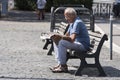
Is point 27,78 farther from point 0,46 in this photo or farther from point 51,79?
point 0,46

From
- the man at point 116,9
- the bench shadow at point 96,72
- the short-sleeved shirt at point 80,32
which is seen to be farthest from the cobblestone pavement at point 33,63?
the man at point 116,9

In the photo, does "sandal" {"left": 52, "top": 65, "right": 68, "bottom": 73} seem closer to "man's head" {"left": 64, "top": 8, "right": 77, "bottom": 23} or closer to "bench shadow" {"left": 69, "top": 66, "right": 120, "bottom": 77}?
"bench shadow" {"left": 69, "top": 66, "right": 120, "bottom": 77}

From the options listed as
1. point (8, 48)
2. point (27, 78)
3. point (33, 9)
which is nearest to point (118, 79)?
point (27, 78)

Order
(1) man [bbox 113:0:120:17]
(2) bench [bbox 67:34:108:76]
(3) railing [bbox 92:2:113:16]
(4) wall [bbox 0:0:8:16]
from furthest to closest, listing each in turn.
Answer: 1. (3) railing [bbox 92:2:113:16]
2. (1) man [bbox 113:0:120:17]
3. (4) wall [bbox 0:0:8:16]
4. (2) bench [bbox 67:34:108:76]

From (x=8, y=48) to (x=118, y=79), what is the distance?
5.56 m

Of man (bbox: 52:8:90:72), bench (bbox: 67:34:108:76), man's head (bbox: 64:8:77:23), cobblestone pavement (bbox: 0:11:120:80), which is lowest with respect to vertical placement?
cobblestone pavement (bbox: 0:11:120:80)

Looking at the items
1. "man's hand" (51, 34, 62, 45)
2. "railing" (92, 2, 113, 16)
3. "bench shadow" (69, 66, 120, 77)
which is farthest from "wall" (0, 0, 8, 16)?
"man's hand" (51, 34, 62, 45)

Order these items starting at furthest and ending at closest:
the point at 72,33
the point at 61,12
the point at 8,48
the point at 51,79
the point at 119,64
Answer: the point at 61,12 → the point at 8,48 → the point at 119,64 → the point at 72,33 → the point at 51,79

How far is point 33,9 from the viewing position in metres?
36.6

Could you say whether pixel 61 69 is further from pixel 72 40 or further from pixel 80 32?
pixel 80 32

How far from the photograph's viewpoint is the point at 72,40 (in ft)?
30.8

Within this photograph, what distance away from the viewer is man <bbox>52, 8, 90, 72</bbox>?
944 cm

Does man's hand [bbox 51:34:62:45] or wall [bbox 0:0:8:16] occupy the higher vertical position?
man's hand [bbox 51:34:62:45]

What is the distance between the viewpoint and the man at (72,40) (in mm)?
9438
